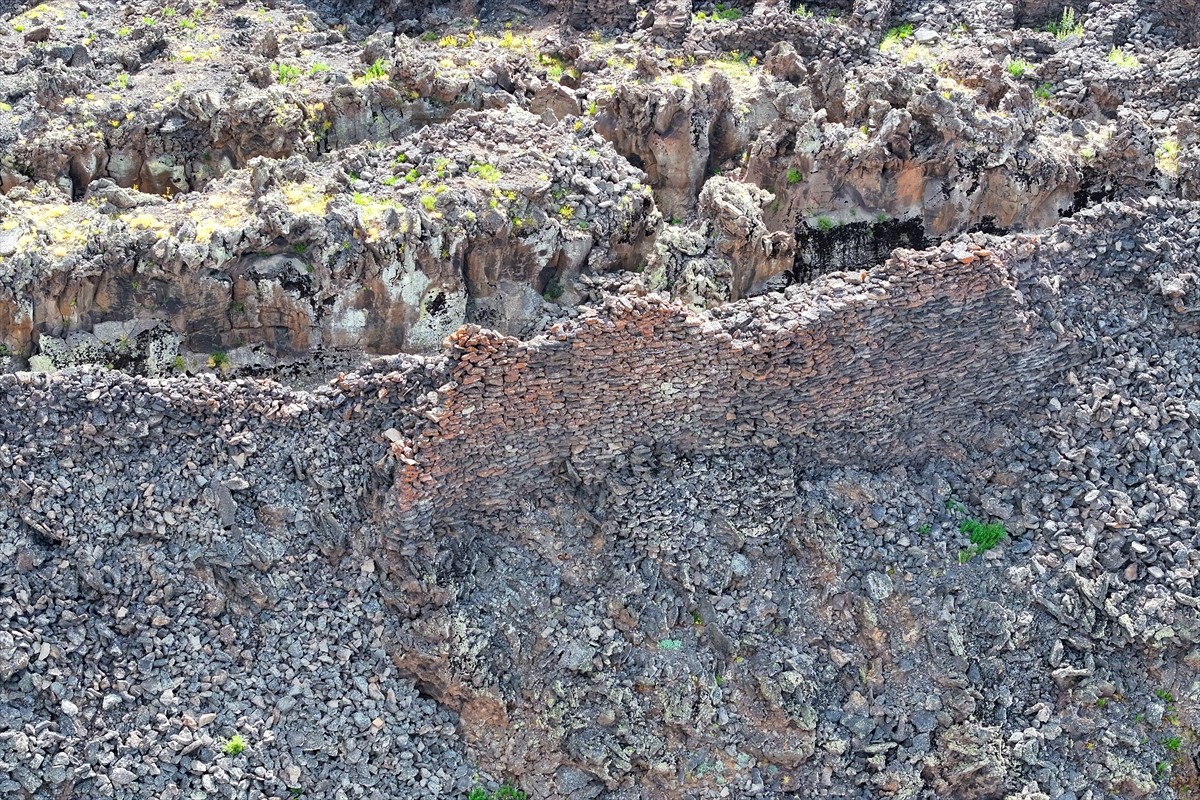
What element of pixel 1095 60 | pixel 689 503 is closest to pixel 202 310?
pixel 689 503

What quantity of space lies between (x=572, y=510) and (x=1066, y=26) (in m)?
16.3

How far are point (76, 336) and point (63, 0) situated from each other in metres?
12.8

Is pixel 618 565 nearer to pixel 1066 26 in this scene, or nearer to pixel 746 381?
pixel 746 381

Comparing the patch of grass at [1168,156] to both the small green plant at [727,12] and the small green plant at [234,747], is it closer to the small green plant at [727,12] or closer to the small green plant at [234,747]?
the small green plant at [727,12]

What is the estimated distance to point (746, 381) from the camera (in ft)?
81.6

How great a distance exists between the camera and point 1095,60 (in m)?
32.2

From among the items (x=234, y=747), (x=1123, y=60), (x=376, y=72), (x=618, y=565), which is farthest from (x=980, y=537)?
(x=376, y=72)

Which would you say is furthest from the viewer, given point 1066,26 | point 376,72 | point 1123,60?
point 1066,26

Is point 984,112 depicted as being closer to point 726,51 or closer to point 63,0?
point 726,51

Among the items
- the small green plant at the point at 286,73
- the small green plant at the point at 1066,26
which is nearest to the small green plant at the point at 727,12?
the small green plant at the point at 1066,26

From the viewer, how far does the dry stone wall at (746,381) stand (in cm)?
2406

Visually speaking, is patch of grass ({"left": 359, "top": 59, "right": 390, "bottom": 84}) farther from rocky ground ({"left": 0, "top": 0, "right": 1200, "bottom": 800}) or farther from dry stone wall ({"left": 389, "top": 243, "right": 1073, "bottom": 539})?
dry stone wall ({"left": 389, "top": 243, "right": 1073, "bottom": 539})

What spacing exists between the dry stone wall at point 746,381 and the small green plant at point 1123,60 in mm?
8607

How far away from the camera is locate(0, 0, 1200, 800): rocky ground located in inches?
936
